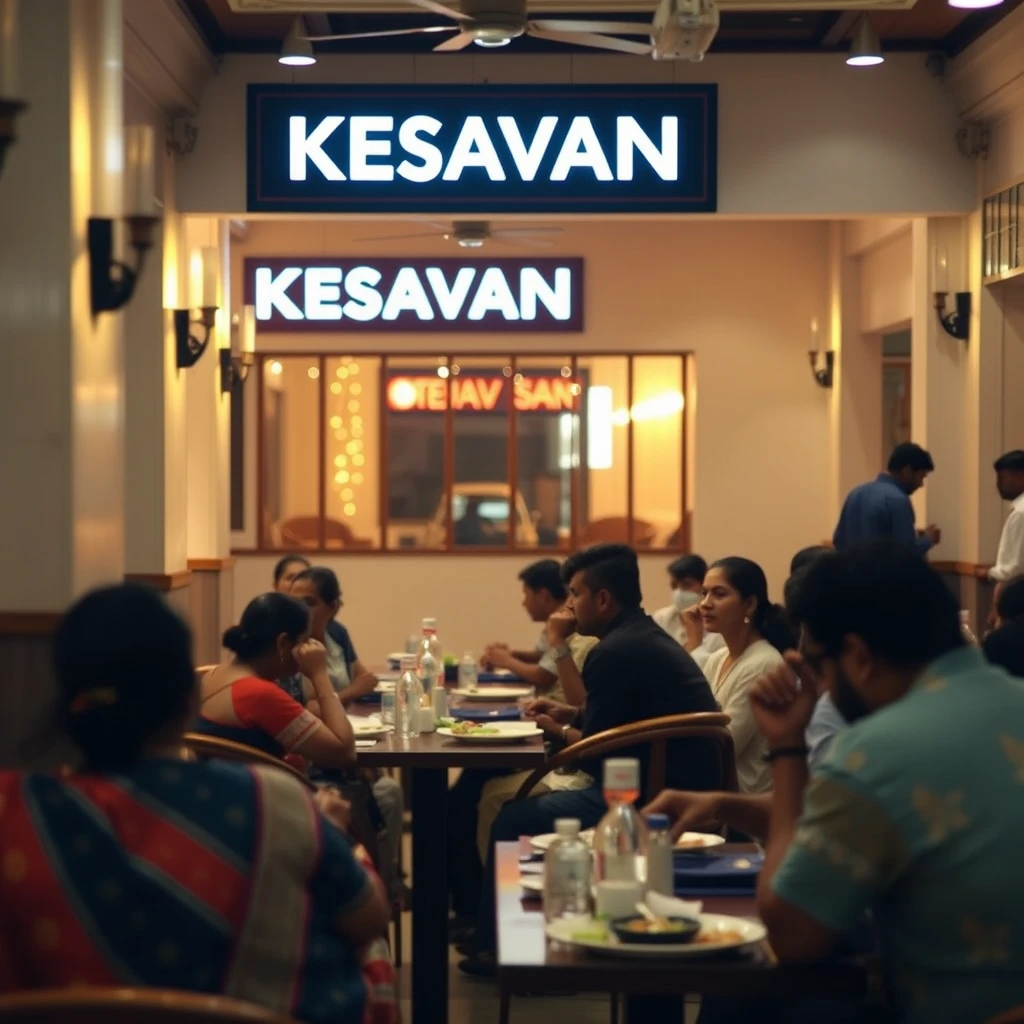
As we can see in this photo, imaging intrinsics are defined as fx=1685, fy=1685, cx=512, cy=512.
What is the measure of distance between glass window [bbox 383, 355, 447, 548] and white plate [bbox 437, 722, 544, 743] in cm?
686

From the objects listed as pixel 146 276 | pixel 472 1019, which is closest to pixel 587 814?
pixel 472 1019

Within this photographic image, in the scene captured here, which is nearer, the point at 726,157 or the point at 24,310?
the point at 24,310

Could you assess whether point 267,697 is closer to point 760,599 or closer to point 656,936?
point 760,599

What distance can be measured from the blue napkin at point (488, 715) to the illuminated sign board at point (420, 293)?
6288 millimetres

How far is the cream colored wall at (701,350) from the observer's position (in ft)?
38.7

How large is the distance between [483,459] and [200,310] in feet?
13.9

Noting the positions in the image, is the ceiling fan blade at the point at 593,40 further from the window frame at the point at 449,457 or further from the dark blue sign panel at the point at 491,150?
the window frame at the point at 449,457

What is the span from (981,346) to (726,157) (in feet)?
5.31

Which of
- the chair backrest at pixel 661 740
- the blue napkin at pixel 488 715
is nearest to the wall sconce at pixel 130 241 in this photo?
the blue napkin at pixel 488 715

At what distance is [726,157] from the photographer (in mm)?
8211

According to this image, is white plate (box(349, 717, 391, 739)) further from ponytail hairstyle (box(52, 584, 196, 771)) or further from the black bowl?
ponytail hairstyle (box(52, 584, 196, 771))

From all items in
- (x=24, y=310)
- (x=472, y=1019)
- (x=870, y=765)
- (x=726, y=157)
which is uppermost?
(x=726, y=157)

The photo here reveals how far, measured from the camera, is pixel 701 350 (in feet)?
38.8

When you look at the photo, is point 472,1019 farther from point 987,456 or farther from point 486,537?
point 486,537
